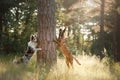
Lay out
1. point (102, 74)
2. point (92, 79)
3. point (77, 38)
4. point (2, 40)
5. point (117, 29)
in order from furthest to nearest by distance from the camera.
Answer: point (77, 38) < point (117, 29) < point (2, 40) < point (102, 74) < point (92, 79)

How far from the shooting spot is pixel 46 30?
945 centimetres

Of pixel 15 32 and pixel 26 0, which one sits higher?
pixel 26 0

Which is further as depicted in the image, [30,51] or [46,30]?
[30,51]

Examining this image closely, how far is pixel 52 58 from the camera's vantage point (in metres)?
9.46

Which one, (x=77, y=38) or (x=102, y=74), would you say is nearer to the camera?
(x=102, y=74)

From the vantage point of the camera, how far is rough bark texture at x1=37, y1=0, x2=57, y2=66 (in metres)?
9.41

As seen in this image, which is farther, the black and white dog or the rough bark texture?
the black and white dog

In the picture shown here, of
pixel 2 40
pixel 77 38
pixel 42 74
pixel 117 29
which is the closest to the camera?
pixel 42 74

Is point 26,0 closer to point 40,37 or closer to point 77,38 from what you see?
point 40,37

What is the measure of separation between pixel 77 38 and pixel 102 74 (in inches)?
1464

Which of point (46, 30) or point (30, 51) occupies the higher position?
point (46, 30)

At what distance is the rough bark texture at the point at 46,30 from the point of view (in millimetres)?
9406

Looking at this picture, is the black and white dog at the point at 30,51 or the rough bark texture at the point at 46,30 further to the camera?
the black and white dog at the point at 30,51

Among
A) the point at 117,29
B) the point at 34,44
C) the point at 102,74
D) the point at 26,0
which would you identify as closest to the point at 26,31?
the point at 26,0
